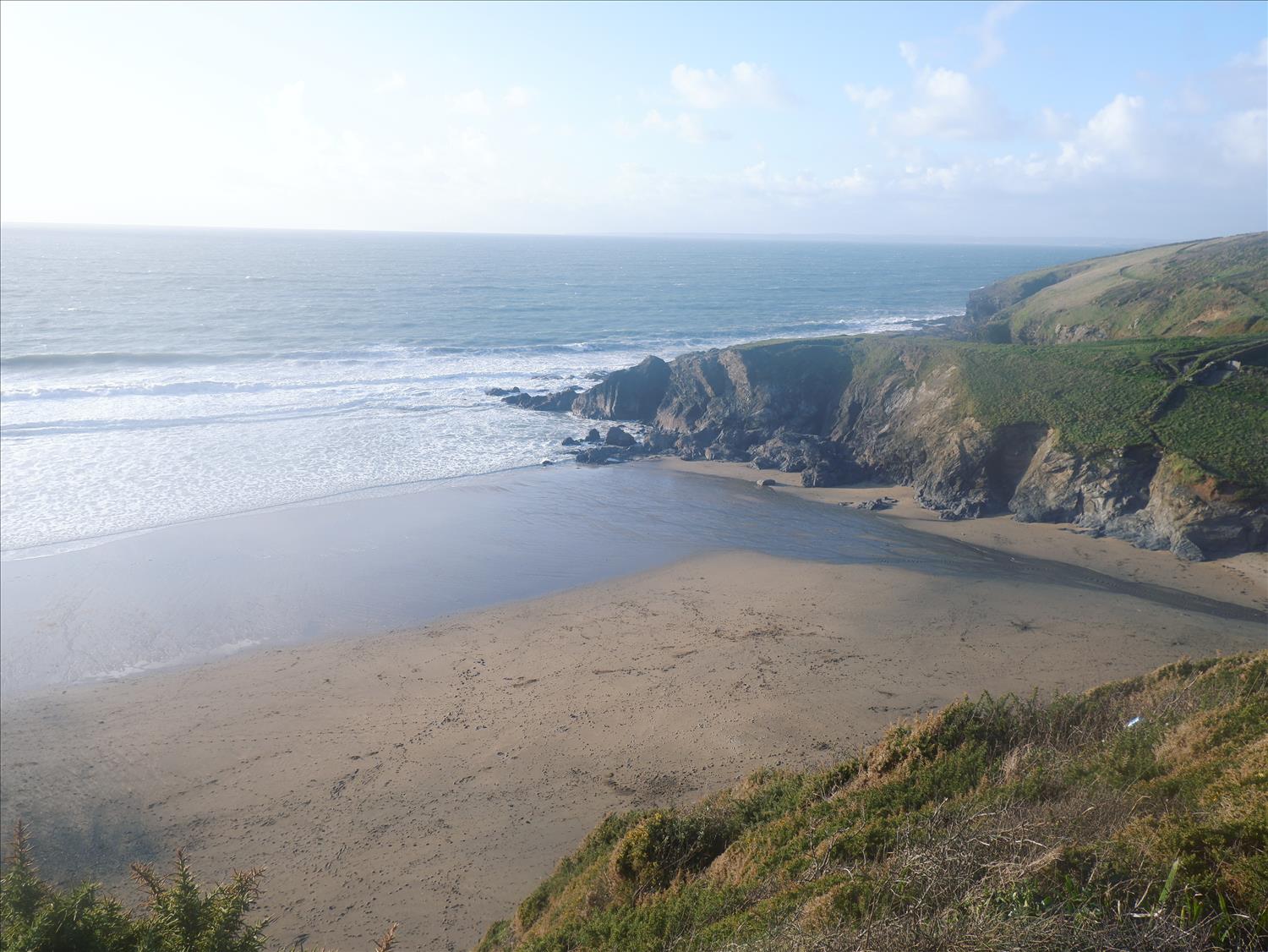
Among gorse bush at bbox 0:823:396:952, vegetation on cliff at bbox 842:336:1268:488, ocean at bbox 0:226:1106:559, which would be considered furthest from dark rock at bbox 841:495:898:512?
gorse bush at bbox 0:823:396:952

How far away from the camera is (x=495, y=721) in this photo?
15297mm

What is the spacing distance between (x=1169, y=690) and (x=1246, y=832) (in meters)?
6.12

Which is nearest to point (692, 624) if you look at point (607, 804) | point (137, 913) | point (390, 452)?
point (607, 804)

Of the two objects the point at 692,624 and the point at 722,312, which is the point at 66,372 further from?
the point at 722,312

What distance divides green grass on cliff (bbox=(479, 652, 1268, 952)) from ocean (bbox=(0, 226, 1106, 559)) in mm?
22304

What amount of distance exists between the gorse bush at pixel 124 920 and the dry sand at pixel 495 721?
4.14 metres

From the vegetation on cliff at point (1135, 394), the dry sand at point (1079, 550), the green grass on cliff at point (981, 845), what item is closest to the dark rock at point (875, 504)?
the dry sand at point (1079, 550)

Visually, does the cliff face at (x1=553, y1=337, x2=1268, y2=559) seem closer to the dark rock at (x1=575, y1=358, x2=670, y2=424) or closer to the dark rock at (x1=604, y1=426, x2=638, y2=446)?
the dark rock at (x1=575, y1=358, x2=670, y2=424)

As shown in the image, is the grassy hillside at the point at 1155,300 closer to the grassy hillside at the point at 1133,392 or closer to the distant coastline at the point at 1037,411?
the distant coastline at the point at 1037,411

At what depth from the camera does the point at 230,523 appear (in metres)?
25.4

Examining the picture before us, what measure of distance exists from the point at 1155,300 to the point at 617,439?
106 feet

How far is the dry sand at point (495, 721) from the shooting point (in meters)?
11.9

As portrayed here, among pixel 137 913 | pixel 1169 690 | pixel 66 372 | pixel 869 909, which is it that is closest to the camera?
pixel 869 909

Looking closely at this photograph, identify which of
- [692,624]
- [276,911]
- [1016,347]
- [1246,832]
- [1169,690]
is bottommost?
[276,911]
